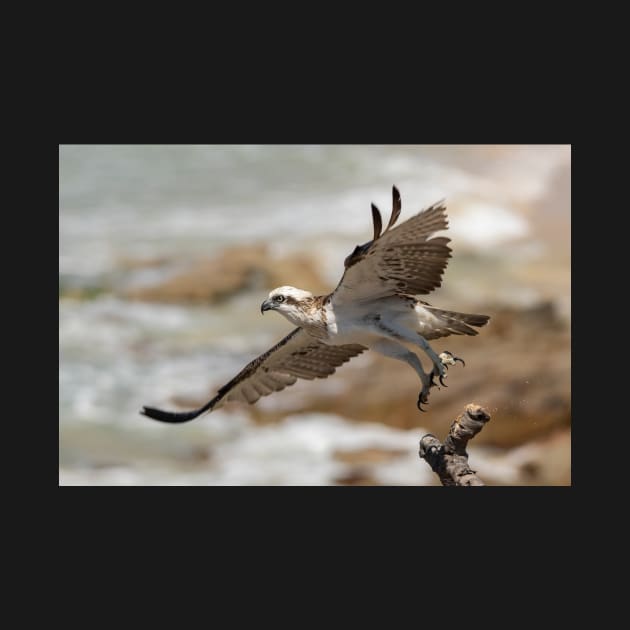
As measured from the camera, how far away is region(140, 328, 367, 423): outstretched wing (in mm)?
5723

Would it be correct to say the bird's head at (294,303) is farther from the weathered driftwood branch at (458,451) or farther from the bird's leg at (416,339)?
the weathered driftwood branch at (458,451)

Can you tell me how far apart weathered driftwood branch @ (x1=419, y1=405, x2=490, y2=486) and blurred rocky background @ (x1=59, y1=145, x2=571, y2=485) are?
3921 millimetres

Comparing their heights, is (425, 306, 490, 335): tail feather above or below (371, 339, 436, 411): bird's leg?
above

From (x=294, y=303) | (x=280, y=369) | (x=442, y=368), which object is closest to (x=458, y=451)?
(x=442, y=368)

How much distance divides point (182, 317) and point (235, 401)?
413cm

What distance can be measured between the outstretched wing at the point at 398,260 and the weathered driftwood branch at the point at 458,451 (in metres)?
0.69

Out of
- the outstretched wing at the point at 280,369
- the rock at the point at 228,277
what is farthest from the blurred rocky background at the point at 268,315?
the outstretched wing at the point at 280,369

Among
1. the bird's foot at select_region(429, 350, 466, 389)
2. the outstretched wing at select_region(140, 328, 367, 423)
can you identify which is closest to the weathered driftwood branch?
the bird's foot at select_region(429, 350, 466, 389)

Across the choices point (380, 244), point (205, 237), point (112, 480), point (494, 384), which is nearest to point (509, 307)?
point (494, 384)

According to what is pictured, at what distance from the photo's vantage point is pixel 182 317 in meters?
9.99

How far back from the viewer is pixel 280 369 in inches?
234

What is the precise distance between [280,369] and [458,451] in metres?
1.31

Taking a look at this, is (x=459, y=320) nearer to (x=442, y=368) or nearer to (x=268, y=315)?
(x=442, y=368)

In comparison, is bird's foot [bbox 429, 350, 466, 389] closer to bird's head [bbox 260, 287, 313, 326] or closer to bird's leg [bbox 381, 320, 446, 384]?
bird's leg [bbox 381, 320, 446, 384]
